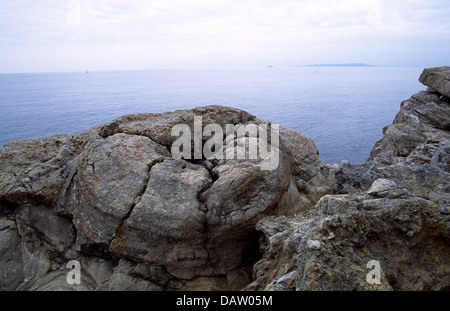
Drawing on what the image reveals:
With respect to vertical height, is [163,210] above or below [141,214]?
above

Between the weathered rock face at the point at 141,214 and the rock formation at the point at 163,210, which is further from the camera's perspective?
the weathered rock face at the point at 141,214

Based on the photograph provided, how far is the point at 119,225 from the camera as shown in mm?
8820

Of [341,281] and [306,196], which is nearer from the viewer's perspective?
[341,281]

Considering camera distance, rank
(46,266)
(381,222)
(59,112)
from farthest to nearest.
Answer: (59,112), (46,266), (381,222)

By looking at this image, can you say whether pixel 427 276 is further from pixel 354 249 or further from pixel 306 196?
pixel 306 196

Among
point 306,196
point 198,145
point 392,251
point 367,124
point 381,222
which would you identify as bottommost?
point 367,124

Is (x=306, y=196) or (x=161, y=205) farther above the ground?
(x=161, y=205)

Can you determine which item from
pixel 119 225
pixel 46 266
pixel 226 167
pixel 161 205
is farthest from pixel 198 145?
pixel 46 266

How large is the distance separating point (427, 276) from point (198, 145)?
787 cm

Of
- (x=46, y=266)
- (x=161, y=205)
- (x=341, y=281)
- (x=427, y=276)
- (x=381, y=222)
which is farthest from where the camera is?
(x=46, y=266)

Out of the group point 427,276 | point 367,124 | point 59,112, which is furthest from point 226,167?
point 59,112

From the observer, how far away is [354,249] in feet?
18.8

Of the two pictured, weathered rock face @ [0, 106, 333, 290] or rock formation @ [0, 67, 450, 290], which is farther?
weathered rock face @ [0, 106, 333, 290]

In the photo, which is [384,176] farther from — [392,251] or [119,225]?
[119,225]
